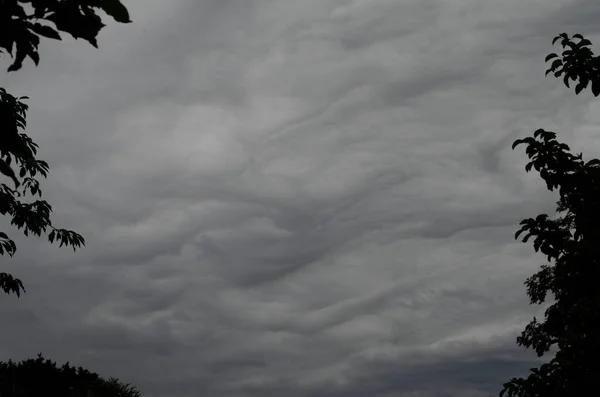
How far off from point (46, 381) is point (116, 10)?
12780 mm

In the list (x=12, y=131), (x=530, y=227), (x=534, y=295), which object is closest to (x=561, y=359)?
(x=530, y=227)

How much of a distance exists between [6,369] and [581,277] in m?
11.6

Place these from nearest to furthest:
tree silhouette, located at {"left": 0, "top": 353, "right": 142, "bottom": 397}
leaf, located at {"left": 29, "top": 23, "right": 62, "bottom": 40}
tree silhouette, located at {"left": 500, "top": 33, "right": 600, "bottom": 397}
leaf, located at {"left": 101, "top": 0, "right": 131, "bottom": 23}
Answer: leaf, located at {"left": 101, "top": 0, "right": 131, "bottom": 23} → leaf, located at {"left": 29, "top": 23, "right": 62, "bottom": 40} → tree silhouette, located at {"left": 500, "top": 33, "right": 600, "bottom": 397} → tree silhouette, located at {"left": 0, "top": 353, "right": 142, "bottom": 397}

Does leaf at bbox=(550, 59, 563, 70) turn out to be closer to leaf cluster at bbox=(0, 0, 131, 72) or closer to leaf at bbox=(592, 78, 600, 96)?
leaf at bbox=(592, 78, 600, 96)

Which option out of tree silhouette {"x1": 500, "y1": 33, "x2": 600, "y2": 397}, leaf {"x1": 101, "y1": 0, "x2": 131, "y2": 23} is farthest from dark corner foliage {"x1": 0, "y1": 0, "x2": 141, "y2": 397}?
tree silhouette {"x1": 500, "y1": 33, "x2": 600, "y2": 397}

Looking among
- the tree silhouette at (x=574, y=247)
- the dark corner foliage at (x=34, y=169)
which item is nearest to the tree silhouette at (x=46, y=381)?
the dark corner foliage at (x=34, y=169)

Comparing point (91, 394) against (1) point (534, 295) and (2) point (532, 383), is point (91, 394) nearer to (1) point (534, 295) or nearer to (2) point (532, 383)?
(2) point (532, 383)

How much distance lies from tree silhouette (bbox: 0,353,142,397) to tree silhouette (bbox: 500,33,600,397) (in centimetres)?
920

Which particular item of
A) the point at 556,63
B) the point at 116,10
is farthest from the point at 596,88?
the point at 116,10

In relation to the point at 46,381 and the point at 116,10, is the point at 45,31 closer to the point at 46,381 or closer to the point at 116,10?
the point at 116,10

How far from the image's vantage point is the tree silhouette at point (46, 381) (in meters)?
14.5

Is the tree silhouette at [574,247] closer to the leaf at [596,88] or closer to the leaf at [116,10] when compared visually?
the leaf at [596,88]

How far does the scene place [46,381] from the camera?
50.1ft

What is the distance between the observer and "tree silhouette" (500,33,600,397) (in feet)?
32.6
